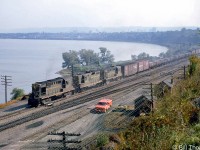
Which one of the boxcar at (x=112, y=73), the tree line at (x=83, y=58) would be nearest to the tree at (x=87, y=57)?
the tree line at (x=83, y=58)

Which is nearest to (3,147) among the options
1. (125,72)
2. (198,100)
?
(198,100)

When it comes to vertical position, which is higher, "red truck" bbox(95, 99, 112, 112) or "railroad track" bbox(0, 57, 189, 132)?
"red truck" bbox(95, 99, 112, 112)

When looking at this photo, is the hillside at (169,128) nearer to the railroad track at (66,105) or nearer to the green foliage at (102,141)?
the green foliage at (102,141)

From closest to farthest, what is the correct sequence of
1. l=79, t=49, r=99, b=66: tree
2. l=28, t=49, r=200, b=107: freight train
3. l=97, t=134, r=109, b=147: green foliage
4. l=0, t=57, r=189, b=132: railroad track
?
1. l=97, t=134, r=109, b=147: green foliage
2. l=0, t=57, r=189, b=132: railroad track
3. l=28, t=49, r=200, b=107: freight train
4. l=79, t=49, r=99, b=66: tree

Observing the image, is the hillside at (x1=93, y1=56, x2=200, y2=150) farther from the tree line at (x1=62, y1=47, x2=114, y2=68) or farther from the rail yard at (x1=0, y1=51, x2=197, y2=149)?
the tree line at (x1=62, y1=47, x2=114, y2=68)

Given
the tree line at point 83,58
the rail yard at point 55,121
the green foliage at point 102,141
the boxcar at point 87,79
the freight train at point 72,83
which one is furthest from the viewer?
the tree line at point 83,58

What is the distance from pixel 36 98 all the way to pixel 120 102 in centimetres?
1001

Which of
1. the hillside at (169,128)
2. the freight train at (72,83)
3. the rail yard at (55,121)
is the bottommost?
the rail yard at (55,121)

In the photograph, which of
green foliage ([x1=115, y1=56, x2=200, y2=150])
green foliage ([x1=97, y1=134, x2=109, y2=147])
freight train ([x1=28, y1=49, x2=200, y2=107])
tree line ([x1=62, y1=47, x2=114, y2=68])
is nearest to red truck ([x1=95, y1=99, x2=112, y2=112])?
freight train ([x1=28, y1=49, x2=200, y2=107])

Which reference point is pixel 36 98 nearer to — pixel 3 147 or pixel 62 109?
pixel 62 109

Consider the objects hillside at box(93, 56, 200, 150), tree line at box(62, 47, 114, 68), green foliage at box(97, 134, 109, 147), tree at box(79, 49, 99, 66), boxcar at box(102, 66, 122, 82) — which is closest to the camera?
hillside at box(93, 56, 200, 150)

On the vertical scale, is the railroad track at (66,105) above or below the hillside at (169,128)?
below

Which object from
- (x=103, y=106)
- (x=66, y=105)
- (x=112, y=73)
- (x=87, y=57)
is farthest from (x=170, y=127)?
(x=87, y=57)

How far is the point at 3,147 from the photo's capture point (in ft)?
73.6
